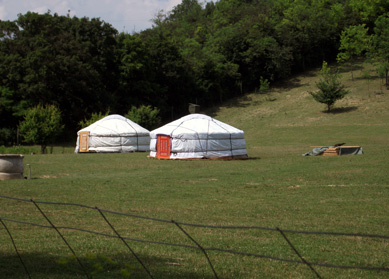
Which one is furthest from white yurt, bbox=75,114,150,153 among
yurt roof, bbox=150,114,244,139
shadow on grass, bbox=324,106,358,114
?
Result: shadow on grass, bbox=324,106,358,114

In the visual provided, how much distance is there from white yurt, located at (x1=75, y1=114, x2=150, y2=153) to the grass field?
10.5 meters

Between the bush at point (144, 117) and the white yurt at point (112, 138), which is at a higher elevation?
the bush at point (144, 117)

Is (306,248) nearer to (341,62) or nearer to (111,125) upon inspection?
(111,125)

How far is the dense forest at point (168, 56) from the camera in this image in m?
41.2

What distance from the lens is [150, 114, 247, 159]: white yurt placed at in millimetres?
26406

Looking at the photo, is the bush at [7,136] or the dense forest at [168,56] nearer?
the bush at [7,136]

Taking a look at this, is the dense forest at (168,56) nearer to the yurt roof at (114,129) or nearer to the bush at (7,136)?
the bush at (7,136)

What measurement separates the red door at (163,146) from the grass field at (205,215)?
3.45 meters

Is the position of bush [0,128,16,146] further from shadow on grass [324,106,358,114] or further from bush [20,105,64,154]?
shadow on grass [324,106,358,114]

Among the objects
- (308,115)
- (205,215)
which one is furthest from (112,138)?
(205,215)

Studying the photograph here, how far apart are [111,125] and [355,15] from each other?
48.6 m

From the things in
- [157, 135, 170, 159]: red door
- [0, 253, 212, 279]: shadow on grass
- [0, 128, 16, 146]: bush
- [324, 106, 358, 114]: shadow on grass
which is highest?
[324, 106, 358, 114]: shadow on grass

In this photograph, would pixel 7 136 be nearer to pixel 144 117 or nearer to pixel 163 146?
pixel 144 117

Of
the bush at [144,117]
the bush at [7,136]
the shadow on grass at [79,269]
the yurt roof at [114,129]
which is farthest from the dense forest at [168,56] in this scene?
the shadow on grass at [79,269]
